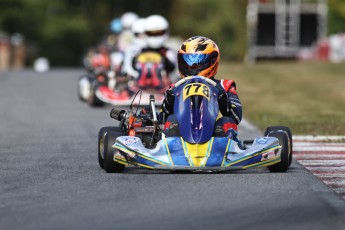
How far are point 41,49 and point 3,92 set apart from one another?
56.3 metres

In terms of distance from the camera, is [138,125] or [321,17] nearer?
[138,125]

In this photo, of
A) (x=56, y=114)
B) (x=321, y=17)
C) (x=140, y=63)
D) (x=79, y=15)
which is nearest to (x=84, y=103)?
(x=140, y=63)

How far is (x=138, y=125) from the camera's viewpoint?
11391 mm

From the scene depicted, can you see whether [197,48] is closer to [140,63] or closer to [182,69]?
[182,69]

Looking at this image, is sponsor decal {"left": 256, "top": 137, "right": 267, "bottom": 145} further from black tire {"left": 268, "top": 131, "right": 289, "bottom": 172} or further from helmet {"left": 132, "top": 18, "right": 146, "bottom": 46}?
helmet {"left": 132, "top": 18, "right": 146, "bottom": 46}

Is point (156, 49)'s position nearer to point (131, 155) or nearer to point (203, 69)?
point (203, 69)

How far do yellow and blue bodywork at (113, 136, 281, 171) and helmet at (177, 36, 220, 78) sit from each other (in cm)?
104

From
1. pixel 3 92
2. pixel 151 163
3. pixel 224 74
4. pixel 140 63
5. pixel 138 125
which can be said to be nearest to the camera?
pixel 151 163

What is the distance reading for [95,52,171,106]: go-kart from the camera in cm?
2111

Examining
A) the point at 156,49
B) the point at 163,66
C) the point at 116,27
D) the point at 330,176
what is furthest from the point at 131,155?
the point at 116,27

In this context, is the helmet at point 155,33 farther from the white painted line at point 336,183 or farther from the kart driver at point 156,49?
the white painted line at point 336,183

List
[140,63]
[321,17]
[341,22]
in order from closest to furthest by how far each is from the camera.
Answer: [140,63]
[321,17]
[341,22]

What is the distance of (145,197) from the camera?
29.7ft

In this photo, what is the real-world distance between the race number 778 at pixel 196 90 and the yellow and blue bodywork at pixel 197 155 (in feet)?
1.45
